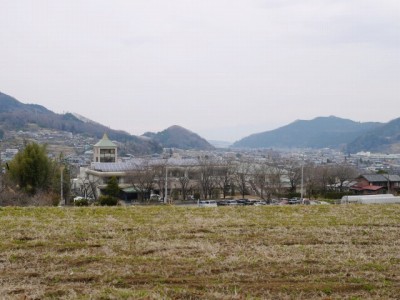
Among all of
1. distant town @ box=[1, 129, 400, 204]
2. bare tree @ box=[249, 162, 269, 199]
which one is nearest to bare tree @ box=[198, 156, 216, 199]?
distant town @ box=[1, 129, 400, 204]

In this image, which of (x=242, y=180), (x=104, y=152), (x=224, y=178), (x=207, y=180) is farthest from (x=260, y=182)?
(x=104, y=152)

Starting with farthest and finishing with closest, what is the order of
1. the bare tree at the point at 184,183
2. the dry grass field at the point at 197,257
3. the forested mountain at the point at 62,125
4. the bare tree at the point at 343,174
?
the forested mountain at the point at 62,125
the bare tree at the point at 343,174
the bare tree at the point at 184,183
the dry grass field at the point at 197,257

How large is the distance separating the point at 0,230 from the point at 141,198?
24.8 metres

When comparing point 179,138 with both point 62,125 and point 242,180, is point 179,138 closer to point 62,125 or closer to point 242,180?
point 62,125

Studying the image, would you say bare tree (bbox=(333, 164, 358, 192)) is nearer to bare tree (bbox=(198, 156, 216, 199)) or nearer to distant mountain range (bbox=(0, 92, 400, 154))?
bare tree (bbox=(198, 156, 216, 199))

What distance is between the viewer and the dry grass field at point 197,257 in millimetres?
5262

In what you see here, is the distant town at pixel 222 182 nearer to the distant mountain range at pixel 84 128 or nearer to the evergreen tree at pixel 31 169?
the evergreen tree at pixel 31 169

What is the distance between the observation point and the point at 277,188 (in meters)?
35.2

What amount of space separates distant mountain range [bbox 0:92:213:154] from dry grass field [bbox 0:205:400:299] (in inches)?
3451

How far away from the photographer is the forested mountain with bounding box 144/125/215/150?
151625mm

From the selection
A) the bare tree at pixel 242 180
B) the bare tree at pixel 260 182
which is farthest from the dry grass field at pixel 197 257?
the bare tree at pixel 242 180

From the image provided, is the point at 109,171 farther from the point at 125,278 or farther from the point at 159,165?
the point at 125,278

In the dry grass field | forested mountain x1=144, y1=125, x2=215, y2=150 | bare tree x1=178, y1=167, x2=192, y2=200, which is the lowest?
bare tree x1=178, y1=167, x2=192, y2=200

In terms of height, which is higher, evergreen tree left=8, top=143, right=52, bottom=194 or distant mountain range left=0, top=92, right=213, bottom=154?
distant mountain range left=0, top=92, right=213, bottom=154
